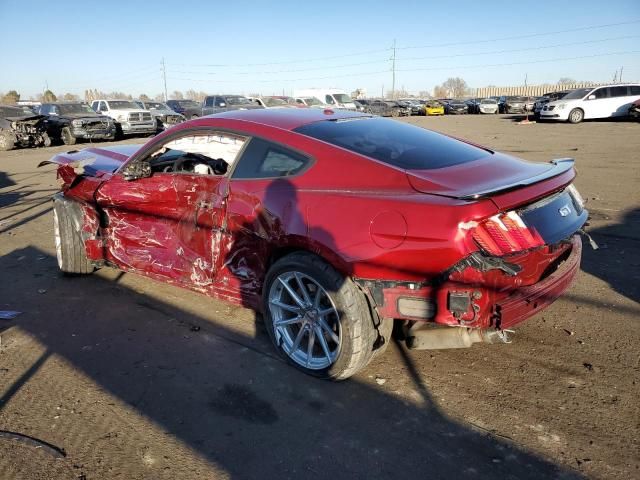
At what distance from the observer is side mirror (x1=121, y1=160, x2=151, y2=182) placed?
410 centimetres

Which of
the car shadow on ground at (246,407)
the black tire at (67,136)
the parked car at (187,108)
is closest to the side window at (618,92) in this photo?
the parked car at (187,108)

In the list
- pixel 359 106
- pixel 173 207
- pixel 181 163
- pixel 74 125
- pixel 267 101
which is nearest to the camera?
pixel 173 207

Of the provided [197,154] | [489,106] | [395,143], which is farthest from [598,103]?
[197,154]

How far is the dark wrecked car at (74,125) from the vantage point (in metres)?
20.2

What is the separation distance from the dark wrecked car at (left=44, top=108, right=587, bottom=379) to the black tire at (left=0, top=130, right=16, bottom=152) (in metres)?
18.8

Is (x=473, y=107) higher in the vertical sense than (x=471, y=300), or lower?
higher

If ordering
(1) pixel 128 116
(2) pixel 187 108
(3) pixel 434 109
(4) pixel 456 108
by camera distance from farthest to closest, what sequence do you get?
(4) pixel 456 108 < (3) pixel 434 109 < (2) pixel 187 108 < (1) pixel 128 116

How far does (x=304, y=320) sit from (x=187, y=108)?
101 feet

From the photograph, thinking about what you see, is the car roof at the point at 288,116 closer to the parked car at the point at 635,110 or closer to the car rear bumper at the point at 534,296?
the car rear bumper at the point at 534,296

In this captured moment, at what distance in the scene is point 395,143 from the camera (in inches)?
136

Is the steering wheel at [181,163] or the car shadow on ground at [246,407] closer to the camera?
the car shadow on ground at [246,407]

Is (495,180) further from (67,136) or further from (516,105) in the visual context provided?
(516,105)

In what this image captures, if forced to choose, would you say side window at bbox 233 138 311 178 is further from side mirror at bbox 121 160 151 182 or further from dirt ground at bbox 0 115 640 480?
dirt ground at bbox 0 115 640 480

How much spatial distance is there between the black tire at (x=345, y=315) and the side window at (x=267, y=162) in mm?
584
